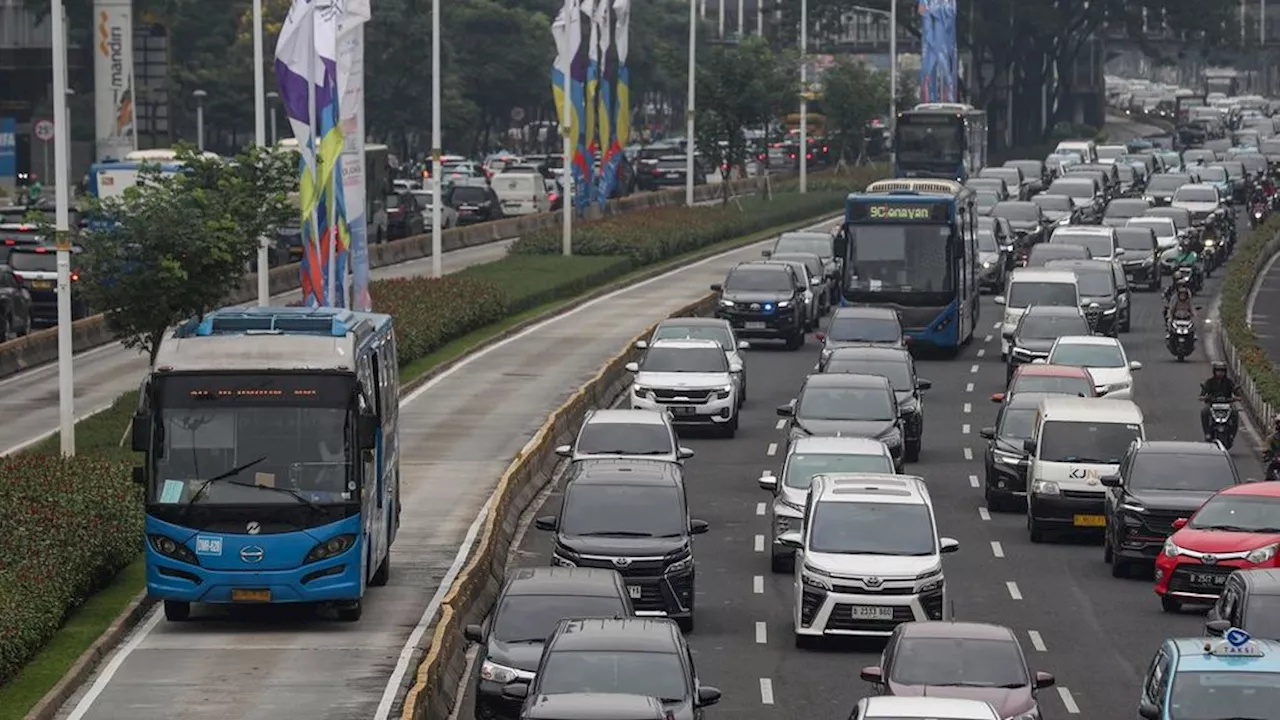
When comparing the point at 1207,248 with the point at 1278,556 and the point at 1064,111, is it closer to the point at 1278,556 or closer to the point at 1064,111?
the point at 1278,556

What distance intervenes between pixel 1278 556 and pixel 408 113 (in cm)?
8919

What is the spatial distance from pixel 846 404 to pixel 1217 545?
34.5 feet

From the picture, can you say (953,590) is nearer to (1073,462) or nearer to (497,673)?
(1073,462)

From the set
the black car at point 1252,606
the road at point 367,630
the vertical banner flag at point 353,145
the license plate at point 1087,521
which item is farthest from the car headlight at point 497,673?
the vertical banner flag at point 353,145

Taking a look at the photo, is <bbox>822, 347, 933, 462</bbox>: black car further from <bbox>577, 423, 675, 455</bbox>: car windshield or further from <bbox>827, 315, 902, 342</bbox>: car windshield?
<bbox>577, 423, 675, 455</bbox>: car windshield

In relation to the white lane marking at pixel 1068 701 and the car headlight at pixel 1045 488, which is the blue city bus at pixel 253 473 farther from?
the car headlight at pixel 1045 488

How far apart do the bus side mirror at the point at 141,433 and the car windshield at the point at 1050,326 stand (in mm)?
25610

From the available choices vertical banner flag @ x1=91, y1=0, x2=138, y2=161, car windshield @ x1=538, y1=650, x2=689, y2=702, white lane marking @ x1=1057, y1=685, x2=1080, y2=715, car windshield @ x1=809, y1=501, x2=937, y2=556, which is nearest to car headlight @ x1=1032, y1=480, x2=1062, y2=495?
car windshield @ x1=809, y1=501, x2=937, y2=556

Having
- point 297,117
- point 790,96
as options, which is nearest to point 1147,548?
point 297,117

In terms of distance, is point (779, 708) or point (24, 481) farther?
point (24, 481)

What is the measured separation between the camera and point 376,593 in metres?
29.4

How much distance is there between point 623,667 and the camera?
21.1m

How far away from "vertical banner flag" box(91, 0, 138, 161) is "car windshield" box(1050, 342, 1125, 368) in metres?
52.8

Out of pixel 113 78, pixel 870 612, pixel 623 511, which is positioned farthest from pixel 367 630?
pixel 113 78
